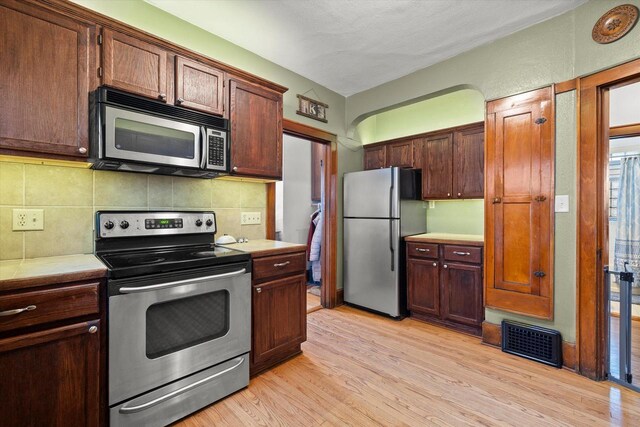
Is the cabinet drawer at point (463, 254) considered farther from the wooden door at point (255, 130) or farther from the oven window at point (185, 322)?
the oven window at point (185, 322)

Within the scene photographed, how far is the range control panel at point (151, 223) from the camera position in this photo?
1.81 metres

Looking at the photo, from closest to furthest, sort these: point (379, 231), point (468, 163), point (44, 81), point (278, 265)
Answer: point (44, 81) < point (278, 265) < point (468, 163) < point (379, 231)

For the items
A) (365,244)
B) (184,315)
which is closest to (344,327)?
(365,244)

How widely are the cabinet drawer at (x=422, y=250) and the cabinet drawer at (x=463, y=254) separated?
110mm

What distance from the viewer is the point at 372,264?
329cm

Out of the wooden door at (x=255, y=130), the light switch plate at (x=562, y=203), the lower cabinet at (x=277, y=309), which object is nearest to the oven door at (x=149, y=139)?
the wooden door at (x=255, y=130)

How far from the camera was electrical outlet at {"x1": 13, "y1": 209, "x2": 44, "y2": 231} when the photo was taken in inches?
63.5

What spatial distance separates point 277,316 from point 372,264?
1479mm

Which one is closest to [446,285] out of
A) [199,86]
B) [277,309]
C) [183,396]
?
[277,309]

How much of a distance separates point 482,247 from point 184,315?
2475 millimetres

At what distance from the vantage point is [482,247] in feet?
8.72

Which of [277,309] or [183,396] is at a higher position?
[277,309]

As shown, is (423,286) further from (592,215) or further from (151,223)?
(151,223)

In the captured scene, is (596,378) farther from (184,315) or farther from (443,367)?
(184,315)
